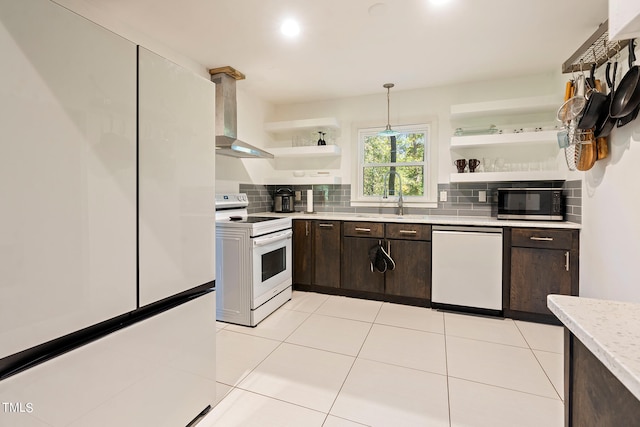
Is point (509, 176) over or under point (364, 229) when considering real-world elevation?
over

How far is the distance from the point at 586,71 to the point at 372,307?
267 centimetres

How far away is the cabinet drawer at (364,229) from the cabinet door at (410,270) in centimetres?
16

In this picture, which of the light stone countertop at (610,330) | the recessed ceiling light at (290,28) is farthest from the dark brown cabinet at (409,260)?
the light stone countertop at (610,330)

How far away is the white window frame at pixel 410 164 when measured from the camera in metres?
3.63

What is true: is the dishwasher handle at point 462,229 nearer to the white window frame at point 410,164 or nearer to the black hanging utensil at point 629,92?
the white window frame at point 410,164

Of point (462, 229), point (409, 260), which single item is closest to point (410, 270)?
point (409, 260)

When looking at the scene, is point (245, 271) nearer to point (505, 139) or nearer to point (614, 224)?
point (614, 224)

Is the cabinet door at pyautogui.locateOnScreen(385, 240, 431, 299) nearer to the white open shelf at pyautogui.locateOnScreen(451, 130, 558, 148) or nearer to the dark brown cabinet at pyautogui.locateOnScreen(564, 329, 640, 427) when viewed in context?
the white open shelf at pyautogui.locateOnScreen(451, 130, 558, 148)

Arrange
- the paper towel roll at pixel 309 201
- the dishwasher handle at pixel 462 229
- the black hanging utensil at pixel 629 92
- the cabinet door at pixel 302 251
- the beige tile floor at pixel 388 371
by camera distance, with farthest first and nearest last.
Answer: the paper towel roll at pixel 309 201, the cabinet door at pixel 302 251, the dishwasher handle at pixel 462 229, the black hanging utensil at pixel 629 92, the beige tile floor at pixel 388 371

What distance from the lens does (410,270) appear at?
3.10m

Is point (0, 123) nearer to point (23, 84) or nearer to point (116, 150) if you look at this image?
point (23, 84)

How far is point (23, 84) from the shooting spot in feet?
2.79

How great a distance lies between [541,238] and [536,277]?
0.35 meters

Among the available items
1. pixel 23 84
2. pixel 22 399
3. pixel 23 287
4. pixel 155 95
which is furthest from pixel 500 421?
pixel 23 84
